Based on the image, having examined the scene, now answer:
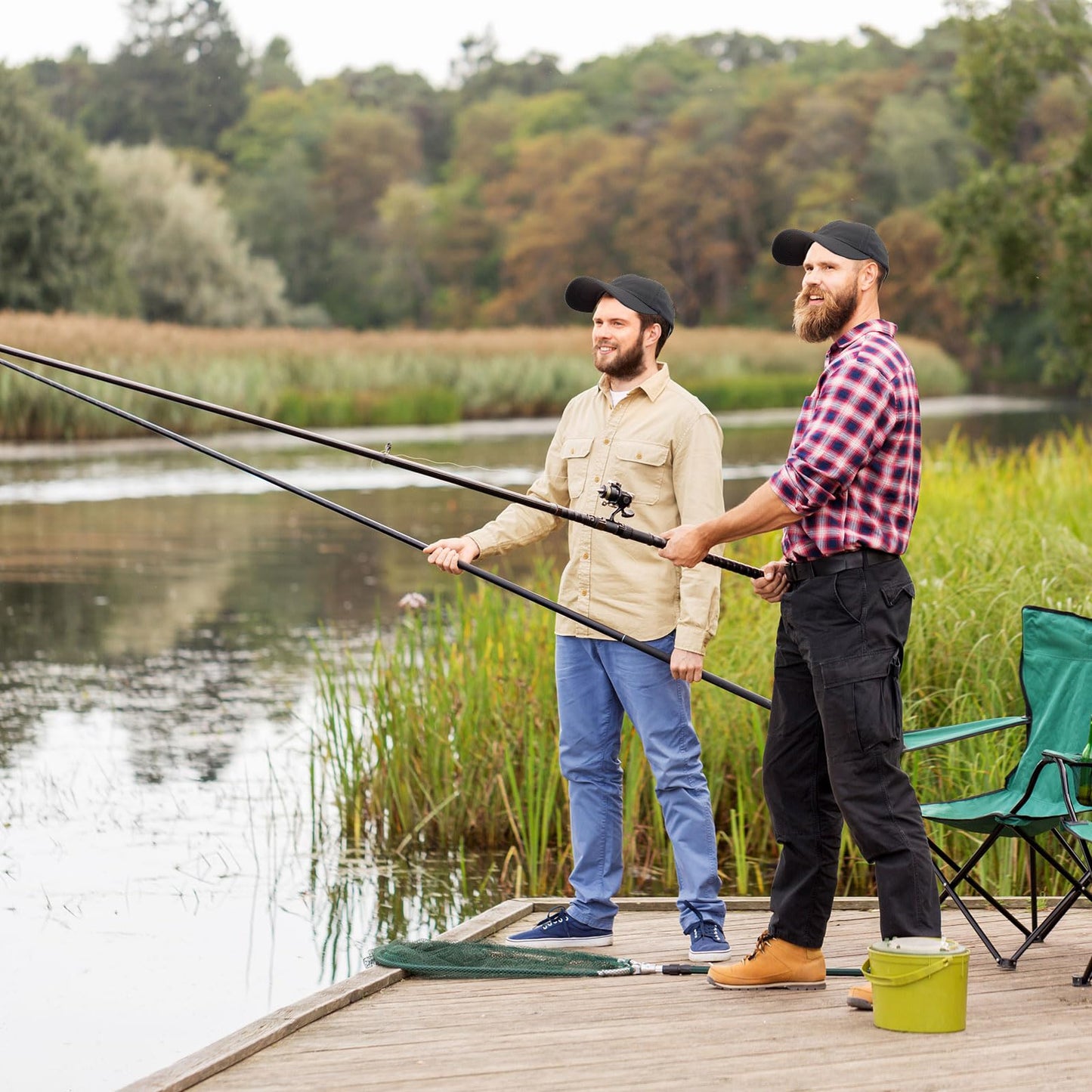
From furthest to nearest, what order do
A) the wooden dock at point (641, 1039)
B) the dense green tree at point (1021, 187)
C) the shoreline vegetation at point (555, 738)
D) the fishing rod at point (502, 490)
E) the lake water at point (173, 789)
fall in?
1. the dense green tree at point (1021, 187)
2. the shoreline vegetation at point (555, 738)
3. the lake water at point (173, 789)
4. the fishing rod at point (502, 490)
5. the wooden dock at point (641, 1039)

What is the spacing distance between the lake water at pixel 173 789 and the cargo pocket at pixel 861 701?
1.74 metres

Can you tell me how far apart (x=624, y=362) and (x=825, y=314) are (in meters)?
0.66

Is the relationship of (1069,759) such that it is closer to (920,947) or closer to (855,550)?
(920,947)

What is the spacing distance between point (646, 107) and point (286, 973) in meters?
69.6

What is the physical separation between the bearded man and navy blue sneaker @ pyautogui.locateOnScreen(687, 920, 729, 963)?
1.42 ft

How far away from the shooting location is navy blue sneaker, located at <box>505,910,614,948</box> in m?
3.92

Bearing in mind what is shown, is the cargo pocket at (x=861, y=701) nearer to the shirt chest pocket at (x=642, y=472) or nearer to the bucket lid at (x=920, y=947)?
the bucket lid at (x=920, y=947)

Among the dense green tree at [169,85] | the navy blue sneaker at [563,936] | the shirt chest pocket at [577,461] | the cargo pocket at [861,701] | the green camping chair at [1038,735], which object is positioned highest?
the dense green tree at [169,85]

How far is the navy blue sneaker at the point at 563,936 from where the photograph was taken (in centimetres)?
392

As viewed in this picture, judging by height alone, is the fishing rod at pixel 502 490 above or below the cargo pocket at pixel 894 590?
above

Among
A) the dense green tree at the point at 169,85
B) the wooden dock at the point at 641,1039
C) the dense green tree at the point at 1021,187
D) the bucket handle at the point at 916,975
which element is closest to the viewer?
the wooden dock at the point at 641,1039

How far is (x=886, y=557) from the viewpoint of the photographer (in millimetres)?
3248

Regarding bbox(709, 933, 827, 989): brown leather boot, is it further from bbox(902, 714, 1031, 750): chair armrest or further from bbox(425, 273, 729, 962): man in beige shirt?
bbox(902, 714, 1031, 750): chair armrest

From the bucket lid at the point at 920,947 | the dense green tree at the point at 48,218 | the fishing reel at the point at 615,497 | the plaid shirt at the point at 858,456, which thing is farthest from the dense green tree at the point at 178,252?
the bucket lid at the point at 920,947
